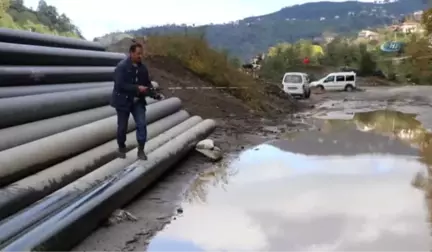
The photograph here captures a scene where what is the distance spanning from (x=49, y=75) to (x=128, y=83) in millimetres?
1764

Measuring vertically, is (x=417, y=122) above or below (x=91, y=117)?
below

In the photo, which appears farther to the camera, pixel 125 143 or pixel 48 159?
pixel 125 143

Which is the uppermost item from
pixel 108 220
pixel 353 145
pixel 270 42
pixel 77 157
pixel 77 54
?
pixel 77 54

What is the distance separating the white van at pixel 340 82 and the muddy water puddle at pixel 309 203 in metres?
29.9

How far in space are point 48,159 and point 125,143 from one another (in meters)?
2.14

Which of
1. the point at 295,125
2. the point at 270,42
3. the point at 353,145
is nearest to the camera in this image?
the point at 353,145

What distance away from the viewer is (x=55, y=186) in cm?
612

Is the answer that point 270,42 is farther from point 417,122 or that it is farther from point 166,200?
point 166,200

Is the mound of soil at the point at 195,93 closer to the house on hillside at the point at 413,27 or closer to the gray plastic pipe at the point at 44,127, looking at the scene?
the gray plastic pipe at the point at 44,127

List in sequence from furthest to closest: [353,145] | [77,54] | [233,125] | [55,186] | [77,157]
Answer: [233,125] < [353,145] < [77,54] < [77,157] < [55,186]

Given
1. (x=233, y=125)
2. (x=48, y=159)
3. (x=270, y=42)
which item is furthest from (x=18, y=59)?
(x=270, y=42)

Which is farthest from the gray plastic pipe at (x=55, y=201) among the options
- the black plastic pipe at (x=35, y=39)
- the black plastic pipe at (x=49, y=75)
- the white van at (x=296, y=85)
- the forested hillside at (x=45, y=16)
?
the forested hillside at (x=45, y=16)

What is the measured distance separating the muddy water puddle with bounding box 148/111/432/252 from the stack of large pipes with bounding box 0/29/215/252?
0.71 metres

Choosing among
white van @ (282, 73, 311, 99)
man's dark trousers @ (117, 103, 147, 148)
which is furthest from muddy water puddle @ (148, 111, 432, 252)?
white van @ (282, 73, 311, 99)
